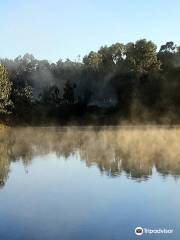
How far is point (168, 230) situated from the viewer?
42.8 feet

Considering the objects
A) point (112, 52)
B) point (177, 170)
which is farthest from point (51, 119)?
point (177, 170)

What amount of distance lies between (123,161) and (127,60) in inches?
2493

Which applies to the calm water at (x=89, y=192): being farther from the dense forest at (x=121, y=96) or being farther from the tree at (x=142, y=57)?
the tree at (x=142, y=57)

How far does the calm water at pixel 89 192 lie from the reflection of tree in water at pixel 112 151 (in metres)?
0.05

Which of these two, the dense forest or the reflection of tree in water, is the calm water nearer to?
the reflection of tree in water

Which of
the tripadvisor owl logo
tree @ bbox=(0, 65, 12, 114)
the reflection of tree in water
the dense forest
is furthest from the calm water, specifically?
the dense forest

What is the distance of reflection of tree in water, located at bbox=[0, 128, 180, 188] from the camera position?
25.8 metres

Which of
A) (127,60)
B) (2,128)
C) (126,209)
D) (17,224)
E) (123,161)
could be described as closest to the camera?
(17,224)

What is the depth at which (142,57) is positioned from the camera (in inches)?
3442

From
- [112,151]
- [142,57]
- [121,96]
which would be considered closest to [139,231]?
[112,151]

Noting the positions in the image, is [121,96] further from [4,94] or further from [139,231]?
[139,231]

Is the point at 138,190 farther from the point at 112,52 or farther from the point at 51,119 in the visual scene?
the point at 112,52

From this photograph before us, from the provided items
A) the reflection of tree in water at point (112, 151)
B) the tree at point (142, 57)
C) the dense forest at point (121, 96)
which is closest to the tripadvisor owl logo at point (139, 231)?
the reflection of tree in water at point (112, 151)

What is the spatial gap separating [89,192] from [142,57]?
7026 cm
